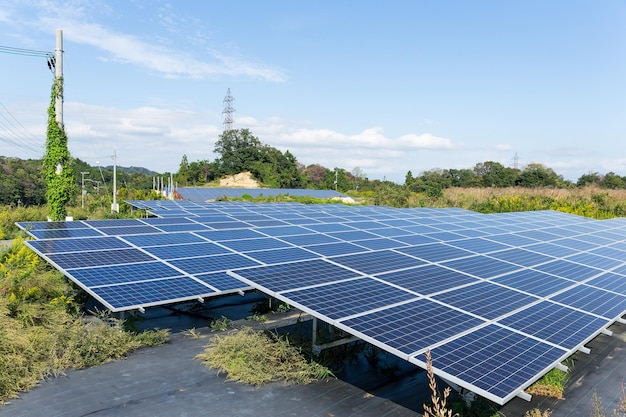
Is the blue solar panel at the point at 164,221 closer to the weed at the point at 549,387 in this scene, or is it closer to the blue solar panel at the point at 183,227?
the blue solar panel at the point at 183,227

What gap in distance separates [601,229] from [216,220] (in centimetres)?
2260

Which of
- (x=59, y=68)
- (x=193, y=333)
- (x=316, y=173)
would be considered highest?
(x=59, y=68)

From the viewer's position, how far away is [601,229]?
26109 mm

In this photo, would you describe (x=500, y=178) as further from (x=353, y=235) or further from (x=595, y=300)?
(x=595, y=300)

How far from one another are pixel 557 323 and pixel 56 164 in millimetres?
24975

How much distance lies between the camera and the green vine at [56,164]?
23859mm

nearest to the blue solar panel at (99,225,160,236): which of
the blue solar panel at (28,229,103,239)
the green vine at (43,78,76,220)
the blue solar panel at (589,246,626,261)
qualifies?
the blue solar panel at (28,229,103,239)

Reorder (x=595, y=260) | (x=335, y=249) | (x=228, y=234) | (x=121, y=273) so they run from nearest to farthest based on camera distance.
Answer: (x=121, y=273) < (x=335, y=249) < (x=595, y=260) < (x=228, y=234)

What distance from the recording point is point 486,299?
9.60 m

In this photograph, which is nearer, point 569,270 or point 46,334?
point 46,334

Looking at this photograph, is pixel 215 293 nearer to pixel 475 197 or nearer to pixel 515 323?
pixel 515 323

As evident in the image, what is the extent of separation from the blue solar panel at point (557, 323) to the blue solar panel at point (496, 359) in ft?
Result: 1.51

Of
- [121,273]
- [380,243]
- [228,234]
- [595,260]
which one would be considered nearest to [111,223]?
[228,234]

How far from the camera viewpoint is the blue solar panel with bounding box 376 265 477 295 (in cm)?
1002
